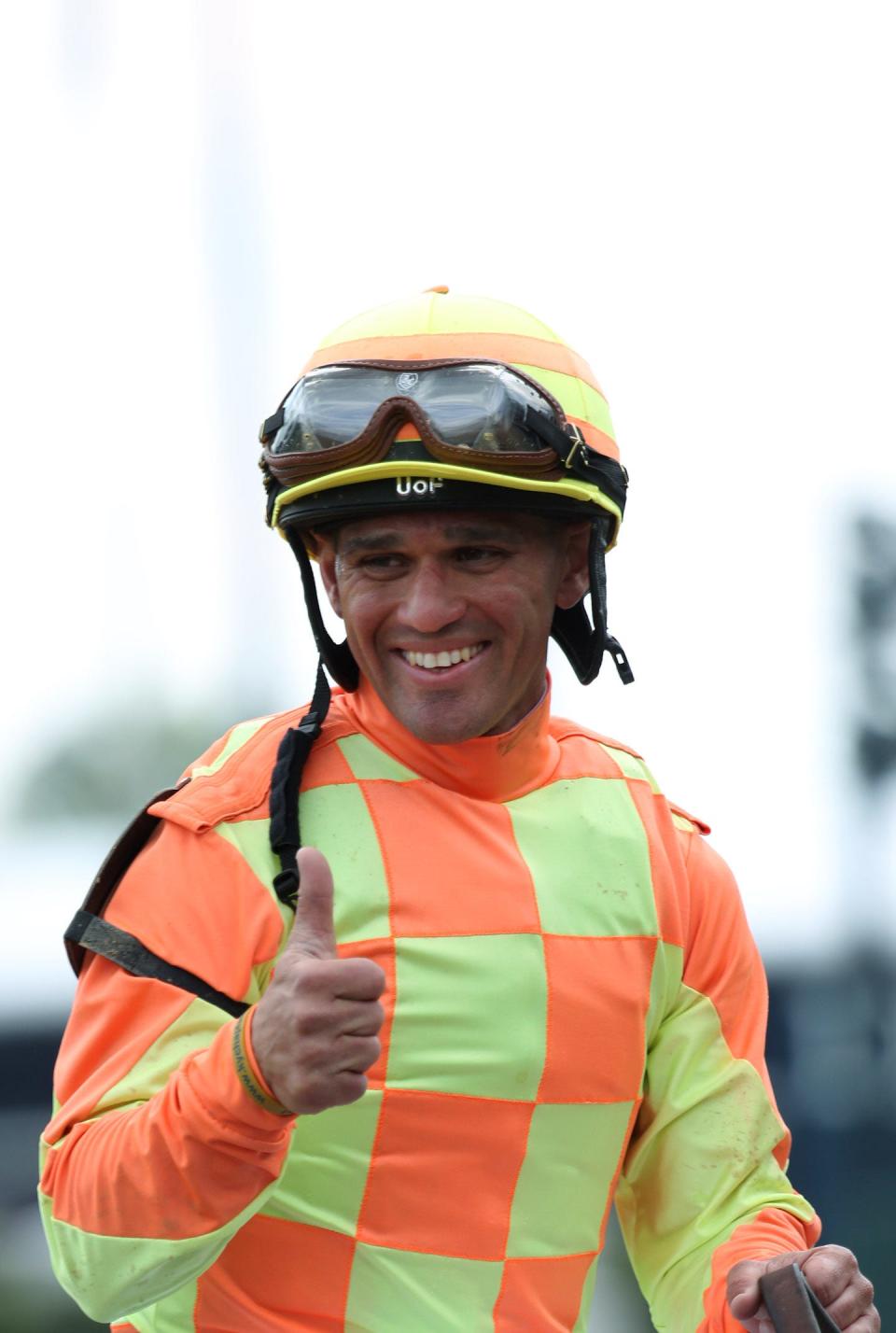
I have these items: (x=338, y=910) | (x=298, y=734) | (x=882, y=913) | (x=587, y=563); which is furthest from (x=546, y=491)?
(x=882, y=913)

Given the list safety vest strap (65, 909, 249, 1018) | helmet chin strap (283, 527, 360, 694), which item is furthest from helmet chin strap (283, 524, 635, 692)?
safety vest strap (65, 909, 249, 1018)

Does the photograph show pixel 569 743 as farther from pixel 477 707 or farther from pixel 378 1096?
pixel 378 1096

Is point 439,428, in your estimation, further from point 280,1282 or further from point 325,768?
point 280,1282

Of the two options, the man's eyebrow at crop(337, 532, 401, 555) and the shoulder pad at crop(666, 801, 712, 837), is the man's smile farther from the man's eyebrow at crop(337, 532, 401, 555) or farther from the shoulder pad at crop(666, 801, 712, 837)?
the shoulder pad at crop(666, 801, 712, 837)

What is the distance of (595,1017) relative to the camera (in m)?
2.16

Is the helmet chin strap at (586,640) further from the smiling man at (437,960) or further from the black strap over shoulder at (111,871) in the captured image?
the black strap over shoulder at (111,871)

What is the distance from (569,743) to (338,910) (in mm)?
538

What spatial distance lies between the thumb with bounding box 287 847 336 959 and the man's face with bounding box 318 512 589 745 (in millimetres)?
447

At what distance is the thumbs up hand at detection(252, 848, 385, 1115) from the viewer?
1.68 meters

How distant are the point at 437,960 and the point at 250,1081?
1.29 feet

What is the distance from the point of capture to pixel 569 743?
2.48 metres

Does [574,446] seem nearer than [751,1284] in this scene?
No

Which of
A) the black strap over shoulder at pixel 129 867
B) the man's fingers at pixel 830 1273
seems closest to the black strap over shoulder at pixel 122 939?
the black strap over shoulder at pixel 129 867

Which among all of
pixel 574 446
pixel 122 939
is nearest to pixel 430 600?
pixel 574 446
